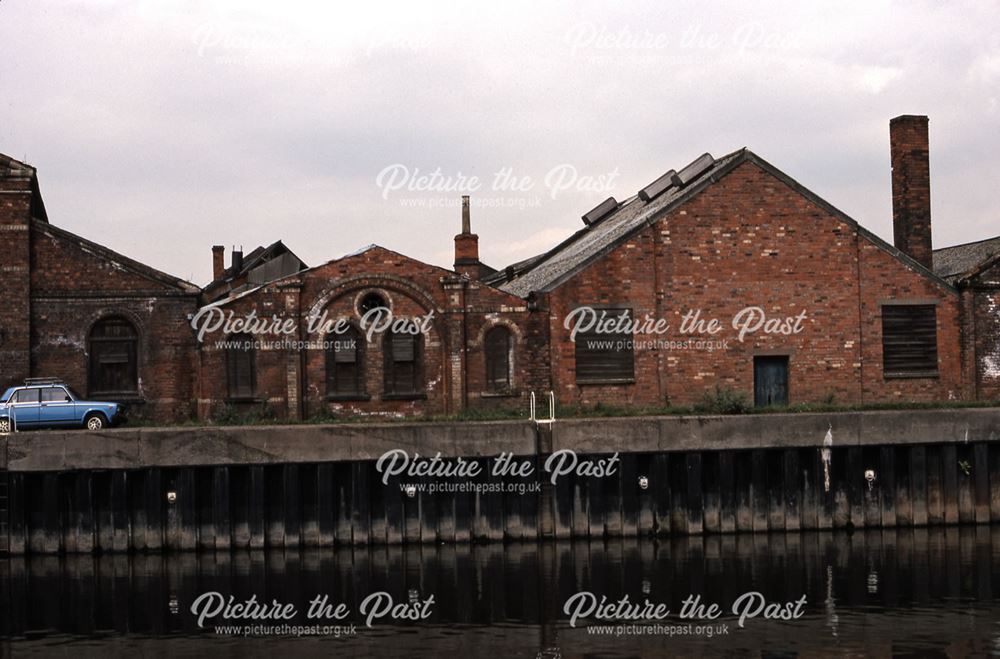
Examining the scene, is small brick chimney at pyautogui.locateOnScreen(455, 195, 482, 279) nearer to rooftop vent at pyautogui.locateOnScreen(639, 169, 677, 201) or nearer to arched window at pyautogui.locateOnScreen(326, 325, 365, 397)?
rooftop vent at pyautogui.locateOnScreen(639, 169, 677, 201)

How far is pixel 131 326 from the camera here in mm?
34219

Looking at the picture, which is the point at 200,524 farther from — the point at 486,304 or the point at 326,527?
the point at 486,304

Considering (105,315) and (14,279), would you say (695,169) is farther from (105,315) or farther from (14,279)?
(14,279)

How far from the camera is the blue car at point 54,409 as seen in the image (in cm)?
3055

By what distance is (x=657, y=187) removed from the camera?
137 ft

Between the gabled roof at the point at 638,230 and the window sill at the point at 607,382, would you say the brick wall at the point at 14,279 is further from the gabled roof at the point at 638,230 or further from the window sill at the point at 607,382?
the window sill at the point at 607,382

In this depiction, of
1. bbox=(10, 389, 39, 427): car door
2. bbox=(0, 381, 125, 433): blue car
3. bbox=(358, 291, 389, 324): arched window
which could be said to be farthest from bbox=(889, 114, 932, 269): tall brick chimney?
bbox=(10, 389, 39, 427): car door

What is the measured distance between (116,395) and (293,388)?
461 centimetres

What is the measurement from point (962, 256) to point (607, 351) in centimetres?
1648

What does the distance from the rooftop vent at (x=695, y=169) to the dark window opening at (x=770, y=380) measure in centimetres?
590

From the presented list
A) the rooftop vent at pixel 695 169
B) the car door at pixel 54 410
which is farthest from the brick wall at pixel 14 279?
the rooftop vent at pixel 695 169

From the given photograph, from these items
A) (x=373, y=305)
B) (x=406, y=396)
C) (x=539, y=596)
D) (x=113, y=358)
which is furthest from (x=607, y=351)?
(x=113, y=358)

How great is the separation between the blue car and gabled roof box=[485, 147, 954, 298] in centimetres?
1099

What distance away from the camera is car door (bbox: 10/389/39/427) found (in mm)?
30484
